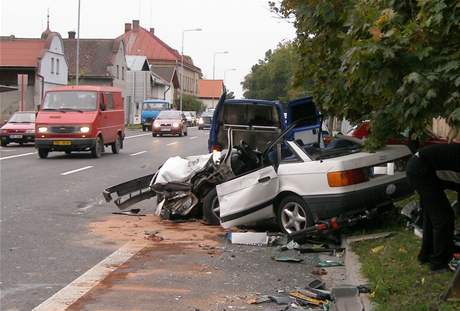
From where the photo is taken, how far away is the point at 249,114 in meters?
14.9

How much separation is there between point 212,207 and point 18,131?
20186 mm

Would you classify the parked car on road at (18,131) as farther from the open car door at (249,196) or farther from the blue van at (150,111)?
the blue van at (150,111)

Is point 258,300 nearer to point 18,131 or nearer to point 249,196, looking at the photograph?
point 249,196

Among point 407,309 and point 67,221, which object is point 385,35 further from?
point 67,221

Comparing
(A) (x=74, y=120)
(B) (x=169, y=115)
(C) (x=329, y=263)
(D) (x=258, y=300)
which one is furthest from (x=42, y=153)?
(B) (x=169, y=115)

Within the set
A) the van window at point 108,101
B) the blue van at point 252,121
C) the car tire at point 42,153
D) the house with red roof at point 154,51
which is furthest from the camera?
the house with red roof at point 154,51

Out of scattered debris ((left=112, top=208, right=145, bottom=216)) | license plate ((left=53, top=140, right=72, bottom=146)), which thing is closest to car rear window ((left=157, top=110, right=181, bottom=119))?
license plate ((left=53, top=140, right=72, bottom=146))

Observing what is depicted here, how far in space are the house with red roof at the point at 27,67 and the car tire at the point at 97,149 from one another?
104 ft

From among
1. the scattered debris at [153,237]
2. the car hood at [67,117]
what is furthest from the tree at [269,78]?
the scattered debris at [153,237]

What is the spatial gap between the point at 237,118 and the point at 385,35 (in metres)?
10.5

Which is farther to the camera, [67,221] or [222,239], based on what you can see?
[67,221]

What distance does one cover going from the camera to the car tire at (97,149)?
874 inches

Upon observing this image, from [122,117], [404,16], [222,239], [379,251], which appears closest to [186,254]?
[222,239]

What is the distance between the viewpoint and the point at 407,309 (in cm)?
497
